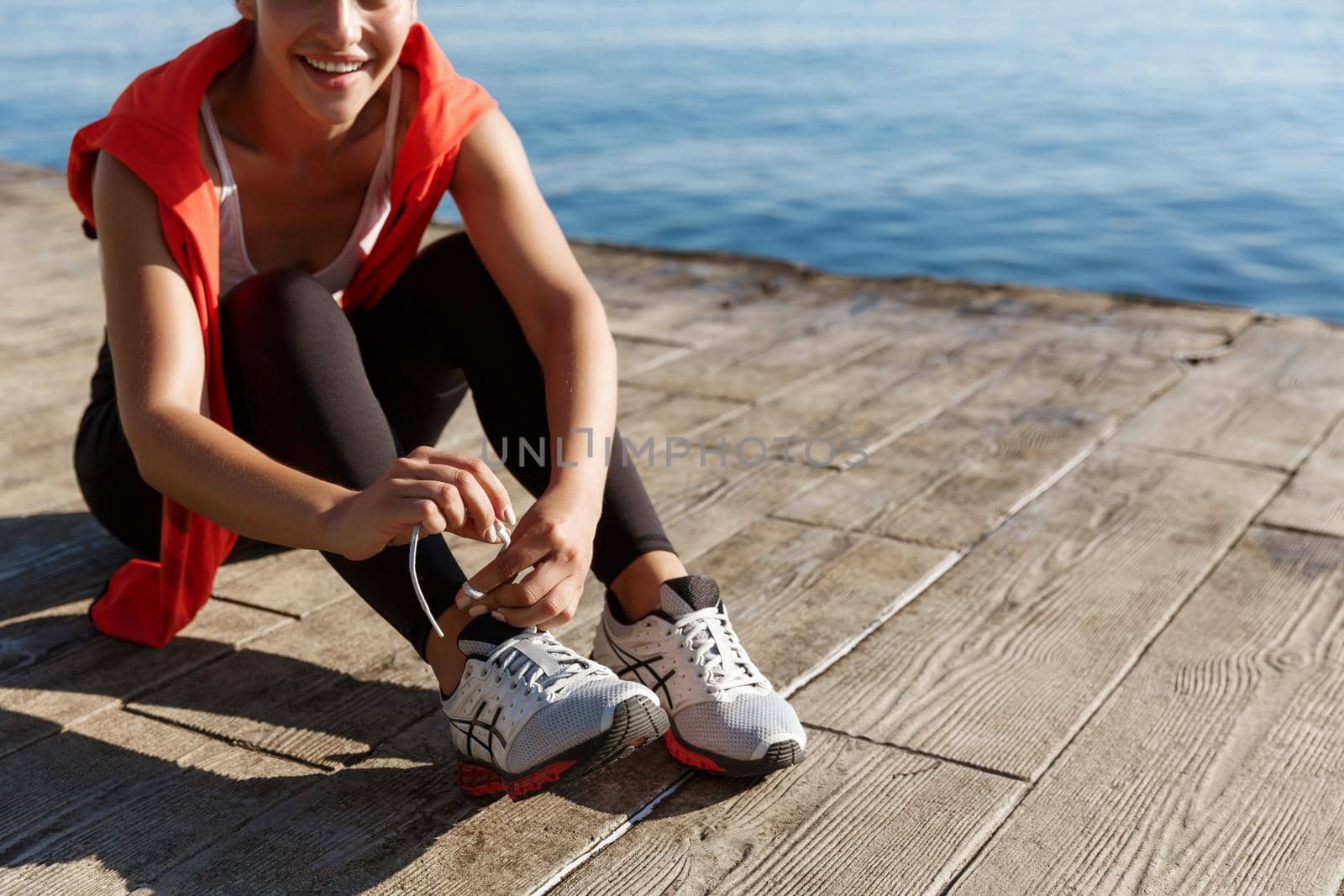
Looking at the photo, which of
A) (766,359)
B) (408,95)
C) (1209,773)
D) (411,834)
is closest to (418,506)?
(411,834)

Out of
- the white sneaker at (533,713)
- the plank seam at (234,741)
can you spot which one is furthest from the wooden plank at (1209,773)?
the plank seam at (234,741)

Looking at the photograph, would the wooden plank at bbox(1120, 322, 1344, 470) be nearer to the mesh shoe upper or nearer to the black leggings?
the black leggings

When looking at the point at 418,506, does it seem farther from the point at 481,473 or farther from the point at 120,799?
the point at 120,799

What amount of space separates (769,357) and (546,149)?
22.8 feet

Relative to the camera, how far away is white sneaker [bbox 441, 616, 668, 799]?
1.29m

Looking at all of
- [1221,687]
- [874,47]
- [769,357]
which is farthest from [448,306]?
[874,47]

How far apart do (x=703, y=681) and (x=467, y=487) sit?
1.23 feet

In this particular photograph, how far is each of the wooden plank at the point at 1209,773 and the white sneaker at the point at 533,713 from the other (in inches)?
14.0

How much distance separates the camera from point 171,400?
141cm

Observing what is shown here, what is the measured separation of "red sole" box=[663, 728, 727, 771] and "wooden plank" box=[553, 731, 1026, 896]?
0.02 m

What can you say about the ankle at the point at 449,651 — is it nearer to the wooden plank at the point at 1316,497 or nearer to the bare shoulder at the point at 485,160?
the bare shoulder at the point at 485,160

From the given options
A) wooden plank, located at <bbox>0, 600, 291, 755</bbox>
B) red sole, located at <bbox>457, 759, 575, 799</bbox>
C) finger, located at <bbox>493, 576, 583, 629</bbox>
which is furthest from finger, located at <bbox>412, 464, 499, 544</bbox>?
wooden plank, located at <bbox>0, 600, 291, 755</bbox>

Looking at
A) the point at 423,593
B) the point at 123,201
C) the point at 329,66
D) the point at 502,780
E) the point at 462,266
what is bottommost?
the point at 502,780

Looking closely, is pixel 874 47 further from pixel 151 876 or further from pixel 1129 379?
pixel 151 876
